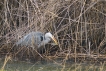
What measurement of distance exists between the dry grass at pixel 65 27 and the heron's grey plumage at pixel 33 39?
0.52 feet

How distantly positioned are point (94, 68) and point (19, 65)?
154cm

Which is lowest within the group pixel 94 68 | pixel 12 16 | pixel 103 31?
pixel 94 68

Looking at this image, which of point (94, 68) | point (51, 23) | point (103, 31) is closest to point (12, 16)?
point (51, 23)

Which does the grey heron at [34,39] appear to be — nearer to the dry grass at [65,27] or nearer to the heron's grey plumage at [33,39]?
the heron's grey plumage at [33,39]

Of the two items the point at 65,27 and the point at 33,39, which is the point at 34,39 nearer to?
the point at 33,39

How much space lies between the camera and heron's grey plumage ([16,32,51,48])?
23.8 ft

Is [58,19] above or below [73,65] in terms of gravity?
above

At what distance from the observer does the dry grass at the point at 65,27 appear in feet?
23.6

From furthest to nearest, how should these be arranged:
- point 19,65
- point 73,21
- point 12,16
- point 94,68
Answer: point 12,16
point 73,21
point 19,65
point 94,68

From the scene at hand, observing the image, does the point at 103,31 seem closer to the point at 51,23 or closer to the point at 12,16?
the point at 51,23

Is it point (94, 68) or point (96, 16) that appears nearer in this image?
point (94, 68)

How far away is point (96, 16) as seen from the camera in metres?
7.46

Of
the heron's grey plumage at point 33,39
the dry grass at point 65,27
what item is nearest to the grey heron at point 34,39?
the heron's grey plumage at point 33,39

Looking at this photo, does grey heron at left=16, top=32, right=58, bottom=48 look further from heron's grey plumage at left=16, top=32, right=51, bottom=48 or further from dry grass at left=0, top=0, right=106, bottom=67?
dry grass at left=0, top=0, right=106, bottom=67
